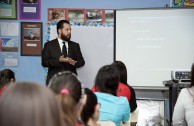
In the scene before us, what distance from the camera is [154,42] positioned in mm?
4977

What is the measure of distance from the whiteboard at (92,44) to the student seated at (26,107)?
169 inches

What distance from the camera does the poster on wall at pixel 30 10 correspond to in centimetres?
520

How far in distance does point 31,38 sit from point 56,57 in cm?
64

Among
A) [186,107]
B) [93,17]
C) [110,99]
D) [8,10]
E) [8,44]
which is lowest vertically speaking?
[186,107]

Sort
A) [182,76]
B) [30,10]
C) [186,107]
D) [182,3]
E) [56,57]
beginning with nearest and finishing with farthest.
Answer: [186,107] → [182,76] → [56,57] → [182,3] → [30,10]

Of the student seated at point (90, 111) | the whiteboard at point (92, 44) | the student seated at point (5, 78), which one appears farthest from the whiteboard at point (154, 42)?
the student seated at point (90, 111)

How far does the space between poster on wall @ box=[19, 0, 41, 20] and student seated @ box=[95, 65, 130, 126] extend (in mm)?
2773

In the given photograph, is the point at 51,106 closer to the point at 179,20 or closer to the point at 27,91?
the point at 27,91

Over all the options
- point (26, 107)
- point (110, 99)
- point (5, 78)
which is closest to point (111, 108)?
point (110, 99)

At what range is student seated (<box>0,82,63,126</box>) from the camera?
0.91m

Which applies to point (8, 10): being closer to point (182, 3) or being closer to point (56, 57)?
point (56, 57)

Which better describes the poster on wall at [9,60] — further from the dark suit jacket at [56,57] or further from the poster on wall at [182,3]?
the poster on wall at [182,3]

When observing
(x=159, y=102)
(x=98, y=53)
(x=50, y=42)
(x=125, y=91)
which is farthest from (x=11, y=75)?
(x=159, y=102)

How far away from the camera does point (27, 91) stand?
929 mm
